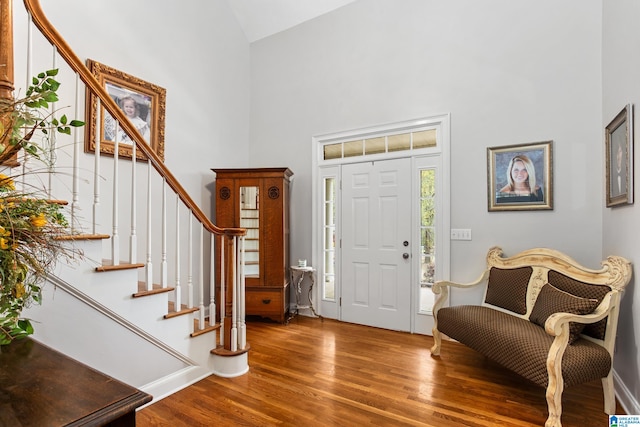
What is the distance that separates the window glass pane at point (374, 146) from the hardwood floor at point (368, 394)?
214 cm

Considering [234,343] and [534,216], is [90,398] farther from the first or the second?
[534,216]

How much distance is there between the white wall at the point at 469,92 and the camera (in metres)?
2.81

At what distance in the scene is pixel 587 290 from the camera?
2.26 meters

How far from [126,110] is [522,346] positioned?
394 cm

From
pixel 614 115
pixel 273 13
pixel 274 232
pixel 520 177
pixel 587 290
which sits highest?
pixel 273 13

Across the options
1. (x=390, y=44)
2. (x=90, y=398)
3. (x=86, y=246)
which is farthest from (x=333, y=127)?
(x=90, y=398)

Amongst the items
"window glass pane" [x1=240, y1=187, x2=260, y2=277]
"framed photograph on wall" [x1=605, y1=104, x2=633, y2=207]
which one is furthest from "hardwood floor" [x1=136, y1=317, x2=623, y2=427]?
"framed photograph on wall" [x1=605, y1=104, x2=633, y2=207]

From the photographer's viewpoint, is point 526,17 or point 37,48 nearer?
point 37,48

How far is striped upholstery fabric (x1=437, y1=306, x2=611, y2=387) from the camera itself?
1957mm

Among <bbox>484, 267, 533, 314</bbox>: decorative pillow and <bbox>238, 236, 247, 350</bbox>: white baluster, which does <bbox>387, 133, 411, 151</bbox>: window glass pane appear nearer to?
<bbox>484, 267, 533, 314</bbox>: decorative pillow

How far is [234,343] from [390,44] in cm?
349

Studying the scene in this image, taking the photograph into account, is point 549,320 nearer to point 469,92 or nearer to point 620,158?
point 620,158

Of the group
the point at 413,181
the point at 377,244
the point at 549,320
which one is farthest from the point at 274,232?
the point at 549,320

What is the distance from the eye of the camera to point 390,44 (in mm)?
3701
